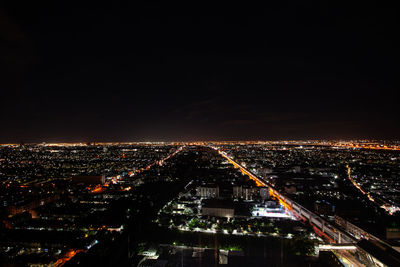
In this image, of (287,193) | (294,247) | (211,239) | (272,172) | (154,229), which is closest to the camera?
(294,247)

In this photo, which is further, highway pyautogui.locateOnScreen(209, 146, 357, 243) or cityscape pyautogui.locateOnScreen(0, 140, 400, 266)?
highway pyautogui.locateOnScreen(209, 146, 357, 243)

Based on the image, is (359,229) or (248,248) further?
(359,229)

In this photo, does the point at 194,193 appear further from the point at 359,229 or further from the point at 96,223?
the point at 359,229

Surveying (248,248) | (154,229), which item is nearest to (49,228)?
(154,229)


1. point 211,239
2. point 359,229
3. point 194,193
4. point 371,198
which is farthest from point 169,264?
point 371,198

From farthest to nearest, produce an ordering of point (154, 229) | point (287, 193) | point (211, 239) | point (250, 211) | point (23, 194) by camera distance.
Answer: point (287, 193) → point (23, 194) → point (250, 211) → point (154, 229) → point (211, 239)

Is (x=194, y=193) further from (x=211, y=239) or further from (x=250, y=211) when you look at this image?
(x=211, y=239)

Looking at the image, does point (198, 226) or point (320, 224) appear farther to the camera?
point (320, 224)

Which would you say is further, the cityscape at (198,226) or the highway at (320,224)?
the highway at (320,224)

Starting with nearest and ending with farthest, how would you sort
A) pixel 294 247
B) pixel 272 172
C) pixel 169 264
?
pixel 169 264
pixel 294 247
pixel 272 172
